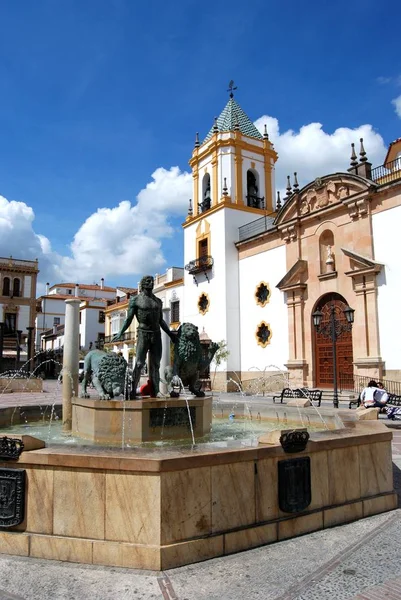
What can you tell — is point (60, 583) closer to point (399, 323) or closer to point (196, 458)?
point (196, 458)

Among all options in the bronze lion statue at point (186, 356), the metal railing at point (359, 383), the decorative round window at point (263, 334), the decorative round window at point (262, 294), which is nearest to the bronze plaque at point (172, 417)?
the bronze lion statue at point (186, 356)

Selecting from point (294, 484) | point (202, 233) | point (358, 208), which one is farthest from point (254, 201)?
point (294, 484)

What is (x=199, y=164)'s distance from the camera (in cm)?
3219

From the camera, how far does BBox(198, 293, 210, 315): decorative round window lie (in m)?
30.0

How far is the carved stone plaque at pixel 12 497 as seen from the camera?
12.9 feet

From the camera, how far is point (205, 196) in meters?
31.8

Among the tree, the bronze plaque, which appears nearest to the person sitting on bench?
the bronze plaque

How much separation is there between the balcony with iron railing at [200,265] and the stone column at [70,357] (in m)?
20.8

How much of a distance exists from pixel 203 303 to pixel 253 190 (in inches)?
318

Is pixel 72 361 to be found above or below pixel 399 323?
below

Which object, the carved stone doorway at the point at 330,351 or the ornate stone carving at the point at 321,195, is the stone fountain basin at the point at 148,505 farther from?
the ornate stone carving at the point at 321,195

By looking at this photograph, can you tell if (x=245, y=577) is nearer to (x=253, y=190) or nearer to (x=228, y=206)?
(x=228, y=206)

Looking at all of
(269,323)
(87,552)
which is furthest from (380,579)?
(269,323)

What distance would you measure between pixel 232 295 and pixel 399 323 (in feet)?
36.5
